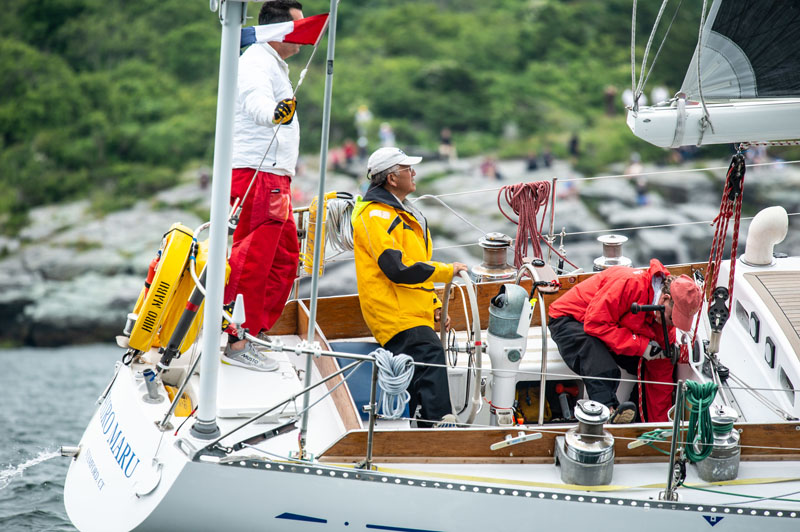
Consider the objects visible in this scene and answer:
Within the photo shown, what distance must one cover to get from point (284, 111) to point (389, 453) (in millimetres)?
1662

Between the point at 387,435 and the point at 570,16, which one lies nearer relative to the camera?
the point at 387,435

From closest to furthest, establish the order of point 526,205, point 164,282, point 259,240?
point 164,282
point 259,240
point 526,205

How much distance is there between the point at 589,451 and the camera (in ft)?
15.4

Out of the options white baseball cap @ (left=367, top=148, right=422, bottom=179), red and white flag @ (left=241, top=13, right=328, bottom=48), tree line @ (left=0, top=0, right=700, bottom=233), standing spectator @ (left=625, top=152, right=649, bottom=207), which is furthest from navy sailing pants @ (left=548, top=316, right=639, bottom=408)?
tree line @ (left=0, top=0, right=700, bottom=233)

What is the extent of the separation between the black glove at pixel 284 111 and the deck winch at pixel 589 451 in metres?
1.92

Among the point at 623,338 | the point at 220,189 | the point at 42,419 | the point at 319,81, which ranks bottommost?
the point at 42,419

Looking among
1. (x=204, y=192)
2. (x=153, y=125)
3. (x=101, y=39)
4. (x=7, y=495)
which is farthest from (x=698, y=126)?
(x=101, y=39)

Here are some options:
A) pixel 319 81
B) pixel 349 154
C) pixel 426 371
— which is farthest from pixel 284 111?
pixel 319 81

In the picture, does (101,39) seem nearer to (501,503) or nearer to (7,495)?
(7,495)

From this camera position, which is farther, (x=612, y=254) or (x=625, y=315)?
(x=612, y=254)

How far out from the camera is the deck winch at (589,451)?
469cm

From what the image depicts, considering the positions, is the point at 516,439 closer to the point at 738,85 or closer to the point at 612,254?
the point at 612,254

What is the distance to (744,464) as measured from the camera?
4.96 metres

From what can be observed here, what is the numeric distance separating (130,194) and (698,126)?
52.3 feet
